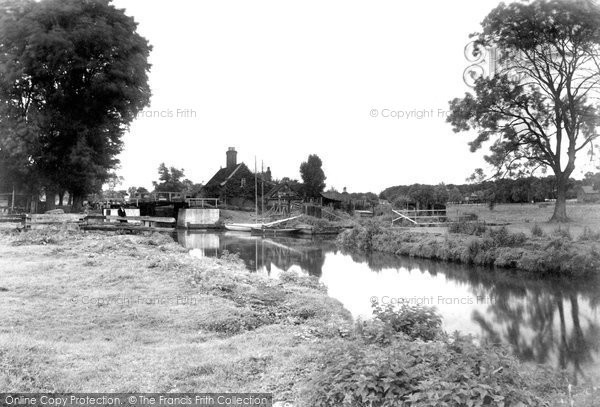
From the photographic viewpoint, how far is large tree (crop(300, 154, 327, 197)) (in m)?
67.0

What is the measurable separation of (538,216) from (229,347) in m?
28.2

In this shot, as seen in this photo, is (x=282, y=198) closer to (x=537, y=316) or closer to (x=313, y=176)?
(x=313, y=176)

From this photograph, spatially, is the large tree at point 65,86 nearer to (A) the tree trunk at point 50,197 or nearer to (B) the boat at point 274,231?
A: (A) the tree trunk at point 50,197

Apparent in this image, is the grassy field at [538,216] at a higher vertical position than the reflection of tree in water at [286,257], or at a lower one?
higher

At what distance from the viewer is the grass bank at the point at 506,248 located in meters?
16.6

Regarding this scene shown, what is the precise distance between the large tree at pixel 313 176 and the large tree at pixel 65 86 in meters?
38.8

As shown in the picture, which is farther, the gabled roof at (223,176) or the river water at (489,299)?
the gabled roof at (223,176)

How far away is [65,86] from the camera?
28.5 m

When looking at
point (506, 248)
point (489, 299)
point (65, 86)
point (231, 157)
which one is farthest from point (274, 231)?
point (489, 299)

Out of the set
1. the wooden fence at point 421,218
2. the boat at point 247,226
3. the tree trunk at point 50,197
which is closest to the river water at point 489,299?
the wooden fence at point 421,218

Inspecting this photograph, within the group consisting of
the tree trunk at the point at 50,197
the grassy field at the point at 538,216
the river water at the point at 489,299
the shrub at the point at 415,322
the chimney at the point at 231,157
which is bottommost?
the river water at the point at 489,299

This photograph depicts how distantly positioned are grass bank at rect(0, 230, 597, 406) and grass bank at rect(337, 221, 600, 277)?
11187 mm

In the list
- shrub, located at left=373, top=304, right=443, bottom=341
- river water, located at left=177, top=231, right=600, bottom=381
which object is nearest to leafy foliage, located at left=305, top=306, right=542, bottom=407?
shrub, located at left=373, top=304, right=443, bottom=341

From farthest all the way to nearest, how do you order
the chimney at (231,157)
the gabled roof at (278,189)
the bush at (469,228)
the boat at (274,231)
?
1. the chimney at (231,157)
2. the gabled roof at (278,189)
3. the boat at (274,231)
4. the bush at (469,228)
